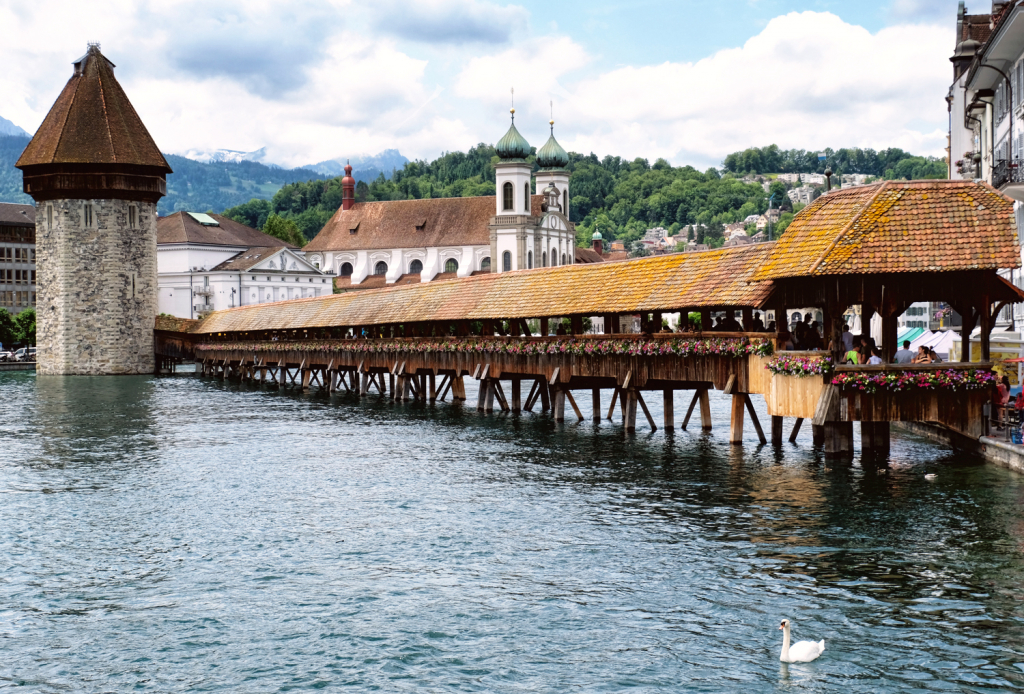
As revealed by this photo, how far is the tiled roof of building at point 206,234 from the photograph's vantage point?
107 m

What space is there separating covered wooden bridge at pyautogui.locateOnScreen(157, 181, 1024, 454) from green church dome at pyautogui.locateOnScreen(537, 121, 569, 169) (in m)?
83.8

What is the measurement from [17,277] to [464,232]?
136 ft

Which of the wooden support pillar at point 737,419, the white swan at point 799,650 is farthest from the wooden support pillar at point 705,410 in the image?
the white swan at point 799,650

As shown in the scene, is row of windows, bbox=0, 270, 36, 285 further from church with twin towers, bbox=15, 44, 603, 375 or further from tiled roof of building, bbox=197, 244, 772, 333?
tiled roof of building, bbox=197, 244, 772, 333

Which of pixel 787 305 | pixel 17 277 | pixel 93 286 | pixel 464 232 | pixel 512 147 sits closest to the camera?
pixel 787 305

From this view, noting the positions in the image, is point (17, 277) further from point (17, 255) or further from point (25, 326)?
point (25, 326)

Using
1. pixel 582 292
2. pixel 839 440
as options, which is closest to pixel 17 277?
pixel 582 292

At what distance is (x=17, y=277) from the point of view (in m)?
102

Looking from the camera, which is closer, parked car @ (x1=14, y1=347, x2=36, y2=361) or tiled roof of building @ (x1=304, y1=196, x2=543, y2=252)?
parked car @ (x1=14, y1=347, x2=36, y2=361)

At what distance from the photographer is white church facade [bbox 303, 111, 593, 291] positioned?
383ft

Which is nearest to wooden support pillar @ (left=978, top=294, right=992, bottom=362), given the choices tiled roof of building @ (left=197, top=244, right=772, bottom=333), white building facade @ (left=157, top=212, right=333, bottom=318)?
tiled roof of building @ (left=197, top=244, right=772, bottom=333)

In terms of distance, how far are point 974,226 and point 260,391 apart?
39.7 meters

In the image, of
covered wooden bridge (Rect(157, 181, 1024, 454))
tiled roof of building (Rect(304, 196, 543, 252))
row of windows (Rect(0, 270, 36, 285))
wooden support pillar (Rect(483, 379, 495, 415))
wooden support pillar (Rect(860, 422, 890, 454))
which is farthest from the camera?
tiled roof of building (Rect(304, 196, 543, 252))

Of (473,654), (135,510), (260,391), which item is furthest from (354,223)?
(473,654)
